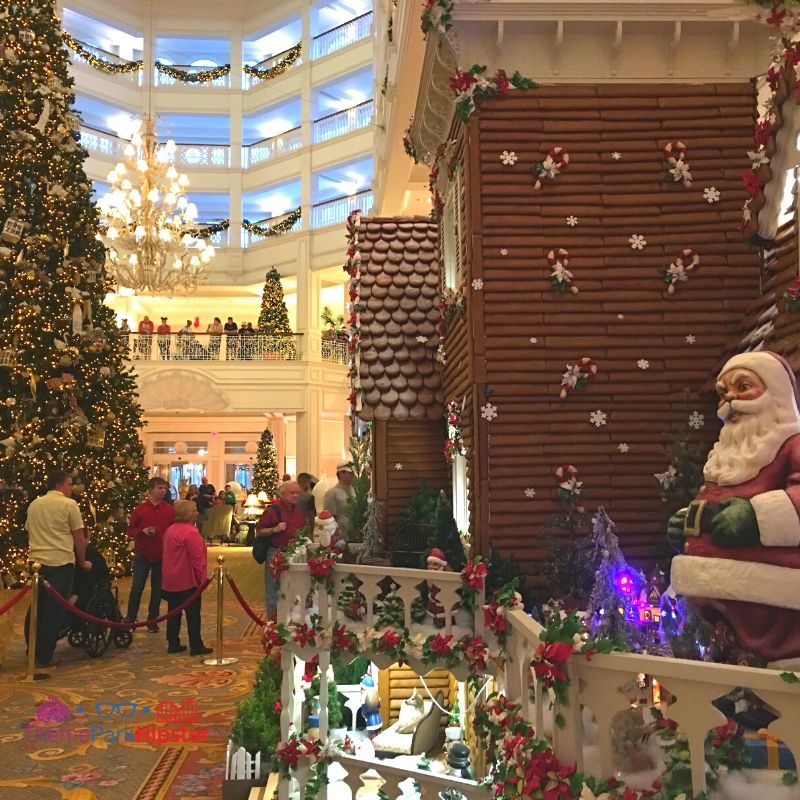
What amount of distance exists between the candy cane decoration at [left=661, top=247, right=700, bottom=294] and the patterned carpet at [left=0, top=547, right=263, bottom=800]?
547 centimetres

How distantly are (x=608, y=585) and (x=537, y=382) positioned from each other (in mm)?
1986

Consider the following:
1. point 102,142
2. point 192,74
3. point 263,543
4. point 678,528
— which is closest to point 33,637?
point 263,543

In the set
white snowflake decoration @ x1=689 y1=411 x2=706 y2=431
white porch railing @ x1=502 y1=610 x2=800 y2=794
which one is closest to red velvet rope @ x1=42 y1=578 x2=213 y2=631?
white snowflake decoration @ x1=689 y1=411 x2=706 y2=431

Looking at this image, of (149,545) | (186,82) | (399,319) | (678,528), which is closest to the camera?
(678,528)

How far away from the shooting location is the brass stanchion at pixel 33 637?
26.9ft

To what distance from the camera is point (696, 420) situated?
737cm

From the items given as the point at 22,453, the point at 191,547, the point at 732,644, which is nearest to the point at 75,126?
the point at 22,453

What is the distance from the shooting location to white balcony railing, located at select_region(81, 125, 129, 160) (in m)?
29.5

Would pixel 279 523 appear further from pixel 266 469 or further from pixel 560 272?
pixel 266 469

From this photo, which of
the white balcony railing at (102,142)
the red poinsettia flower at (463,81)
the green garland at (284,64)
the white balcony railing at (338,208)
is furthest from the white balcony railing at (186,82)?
the red poinsettia flower at (463,81)

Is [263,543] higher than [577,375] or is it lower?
lower

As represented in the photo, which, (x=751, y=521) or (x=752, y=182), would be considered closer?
(x=751, y=521)

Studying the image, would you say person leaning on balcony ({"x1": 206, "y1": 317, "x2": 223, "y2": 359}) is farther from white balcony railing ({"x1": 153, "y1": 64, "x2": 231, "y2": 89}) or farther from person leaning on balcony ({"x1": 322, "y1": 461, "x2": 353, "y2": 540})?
person leaning on balcony ({"x1": 322, "y1": 461, "x2": 353, "y2": 540})

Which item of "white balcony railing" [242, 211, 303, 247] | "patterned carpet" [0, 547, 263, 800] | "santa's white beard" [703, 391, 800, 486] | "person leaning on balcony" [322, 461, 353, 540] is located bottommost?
"patterned carpet" [0, 547, 263, 800]
